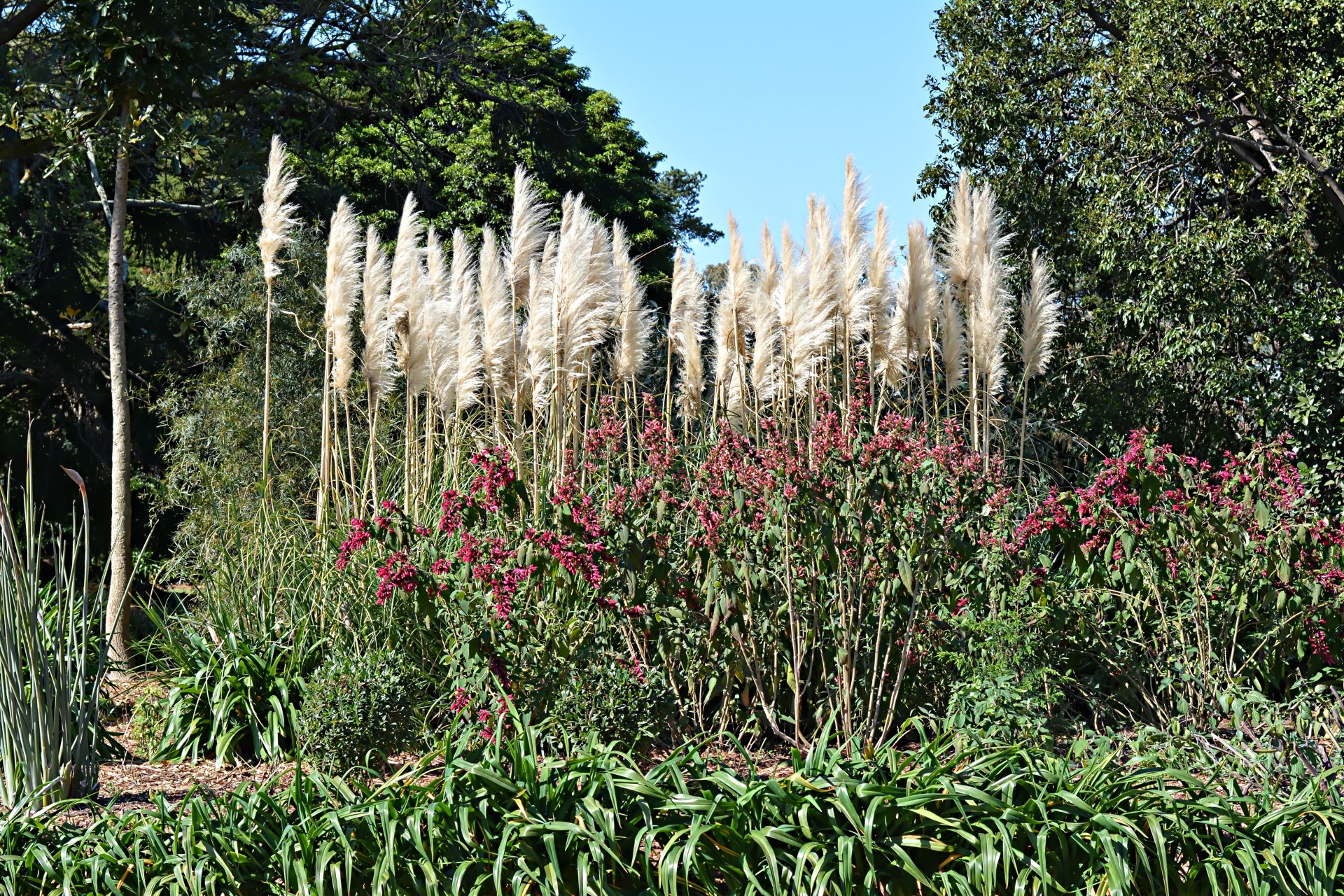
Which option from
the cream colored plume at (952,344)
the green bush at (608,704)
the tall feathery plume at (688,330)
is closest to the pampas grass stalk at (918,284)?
the cream colored plume at (952,344)

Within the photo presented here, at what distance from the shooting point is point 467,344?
668cm

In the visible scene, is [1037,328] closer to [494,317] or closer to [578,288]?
[578,288]

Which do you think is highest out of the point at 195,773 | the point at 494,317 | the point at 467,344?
the point at 494,317

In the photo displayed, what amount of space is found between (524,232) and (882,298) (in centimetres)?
237

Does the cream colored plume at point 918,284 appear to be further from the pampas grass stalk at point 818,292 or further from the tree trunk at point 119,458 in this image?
the tree trunk at point 119,458

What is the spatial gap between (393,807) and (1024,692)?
2143 mm

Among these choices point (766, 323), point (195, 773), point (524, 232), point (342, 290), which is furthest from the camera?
point (766, 323)

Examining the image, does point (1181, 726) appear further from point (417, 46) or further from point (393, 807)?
point (417, 46)

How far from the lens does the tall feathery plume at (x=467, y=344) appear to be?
6.64m

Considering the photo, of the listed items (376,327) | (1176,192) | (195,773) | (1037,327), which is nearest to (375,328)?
(376,327)

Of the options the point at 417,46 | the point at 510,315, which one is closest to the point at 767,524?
the point at 510,315

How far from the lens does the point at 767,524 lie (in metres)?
4.51

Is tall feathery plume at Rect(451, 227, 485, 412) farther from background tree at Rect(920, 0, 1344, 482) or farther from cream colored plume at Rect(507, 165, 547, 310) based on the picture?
background tree at Rect(920, 0, 1344, 482)

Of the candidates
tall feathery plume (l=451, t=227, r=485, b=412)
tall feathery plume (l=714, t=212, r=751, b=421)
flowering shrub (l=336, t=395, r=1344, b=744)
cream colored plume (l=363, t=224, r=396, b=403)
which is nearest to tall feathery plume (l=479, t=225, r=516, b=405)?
tall feathery plume (l=451, t=227, r=485, b=412)
